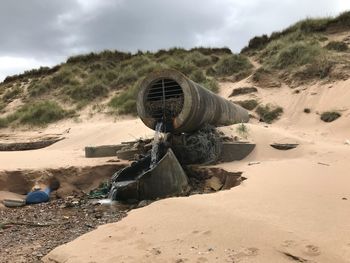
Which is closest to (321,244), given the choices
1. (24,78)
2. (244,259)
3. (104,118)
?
(244,259)

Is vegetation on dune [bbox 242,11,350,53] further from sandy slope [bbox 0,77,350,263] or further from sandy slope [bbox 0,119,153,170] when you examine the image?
sandy slope [bbox 0,77,350,263]

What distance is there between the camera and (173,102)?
7.78 metres

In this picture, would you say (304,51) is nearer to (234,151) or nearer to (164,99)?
(234,151)

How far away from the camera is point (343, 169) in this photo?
6.39m

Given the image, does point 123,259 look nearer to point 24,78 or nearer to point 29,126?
point 29,126

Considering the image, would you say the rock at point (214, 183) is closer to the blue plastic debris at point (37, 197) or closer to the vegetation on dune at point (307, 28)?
the blue plastic debris at point (37, 197)

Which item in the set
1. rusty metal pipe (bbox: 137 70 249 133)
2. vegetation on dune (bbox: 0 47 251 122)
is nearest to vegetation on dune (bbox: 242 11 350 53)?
vegetation on dune (bbox: 0 47 251 122)

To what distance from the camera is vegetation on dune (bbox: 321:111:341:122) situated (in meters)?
12.5

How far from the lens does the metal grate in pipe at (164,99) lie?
776 cm

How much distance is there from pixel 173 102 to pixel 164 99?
0.19 m

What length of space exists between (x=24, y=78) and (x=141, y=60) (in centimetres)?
692

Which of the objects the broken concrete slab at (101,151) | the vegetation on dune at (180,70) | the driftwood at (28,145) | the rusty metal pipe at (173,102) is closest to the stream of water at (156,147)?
the rusty metal pipe at (173,102)

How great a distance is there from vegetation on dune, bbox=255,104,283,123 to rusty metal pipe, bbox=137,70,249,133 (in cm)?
635

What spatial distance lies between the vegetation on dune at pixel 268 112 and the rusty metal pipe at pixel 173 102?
635 centimetres
